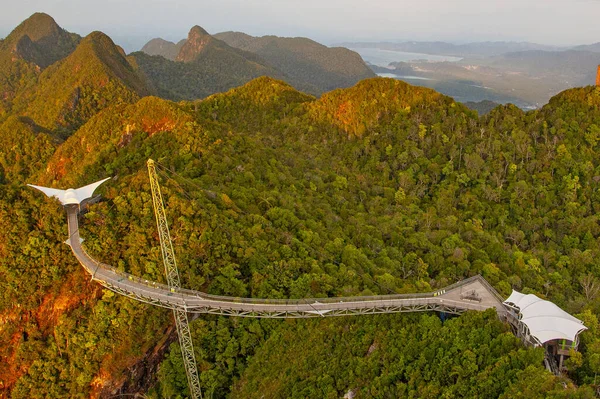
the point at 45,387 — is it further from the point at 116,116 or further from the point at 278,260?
the point at 116,116

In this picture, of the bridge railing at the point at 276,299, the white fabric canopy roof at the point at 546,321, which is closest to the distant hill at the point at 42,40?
the bridge railing at the point at 276,299

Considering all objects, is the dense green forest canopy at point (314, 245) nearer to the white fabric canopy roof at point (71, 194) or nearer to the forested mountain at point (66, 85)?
the white fabric canopy roof at point (71, 194)

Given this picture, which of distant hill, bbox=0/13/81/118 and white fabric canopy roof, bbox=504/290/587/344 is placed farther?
distant hill, bbox=0/13/81/118

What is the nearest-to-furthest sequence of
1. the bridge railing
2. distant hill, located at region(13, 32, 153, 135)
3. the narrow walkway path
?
the narrow walkway path, the bridge railing, distant hill, located at region(13, 32, 153, 135)

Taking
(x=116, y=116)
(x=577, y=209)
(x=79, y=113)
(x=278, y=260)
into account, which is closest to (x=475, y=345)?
(x=278, y=260)

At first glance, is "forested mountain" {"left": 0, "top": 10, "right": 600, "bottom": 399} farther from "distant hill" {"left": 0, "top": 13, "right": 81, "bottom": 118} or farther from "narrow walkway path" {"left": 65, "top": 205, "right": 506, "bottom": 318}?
"distant hill" {"left": 0, "top": 13, "right": 81, "bottom": 118}

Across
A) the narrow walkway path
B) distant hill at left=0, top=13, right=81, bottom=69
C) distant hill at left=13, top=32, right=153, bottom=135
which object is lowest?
the narrow walkway path

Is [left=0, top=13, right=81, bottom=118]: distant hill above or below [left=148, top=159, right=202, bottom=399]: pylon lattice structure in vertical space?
above

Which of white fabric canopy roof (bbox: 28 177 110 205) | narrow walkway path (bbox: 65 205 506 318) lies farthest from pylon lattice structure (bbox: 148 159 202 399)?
white fabric canopy roof (bbox: 28 177 110 205)

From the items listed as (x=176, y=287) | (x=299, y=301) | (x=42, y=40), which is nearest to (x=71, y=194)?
(x=176, y=287)
